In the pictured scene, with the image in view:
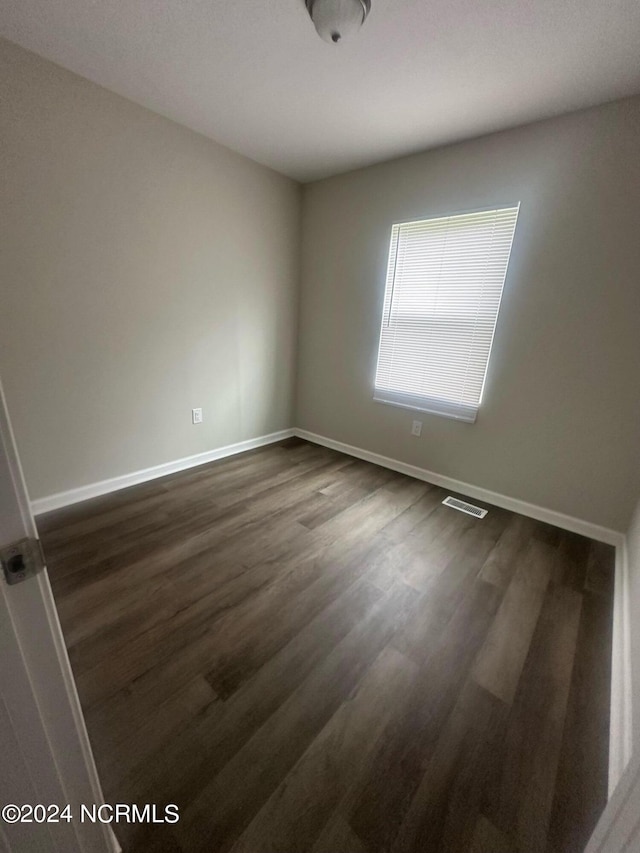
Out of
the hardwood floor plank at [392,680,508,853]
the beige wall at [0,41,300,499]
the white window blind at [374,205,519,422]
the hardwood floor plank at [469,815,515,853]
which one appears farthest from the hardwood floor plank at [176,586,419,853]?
the beige wall at [0,41,300,499]

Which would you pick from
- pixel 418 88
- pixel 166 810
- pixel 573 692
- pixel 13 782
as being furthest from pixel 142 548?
pixel 418 88

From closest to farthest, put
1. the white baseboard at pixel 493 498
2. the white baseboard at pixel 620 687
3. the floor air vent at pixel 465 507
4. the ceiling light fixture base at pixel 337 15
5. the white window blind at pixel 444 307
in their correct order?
the white baseboard at pixel 620 687, the ceiling light fixture base at pixel 337 15, the white baseboard at pixel 493 498, the white window blind at pixel 444 307, the floor air vent at pixel 465 507

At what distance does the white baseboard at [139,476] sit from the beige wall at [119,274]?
0.19 feet

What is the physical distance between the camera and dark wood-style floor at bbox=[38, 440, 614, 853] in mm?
872

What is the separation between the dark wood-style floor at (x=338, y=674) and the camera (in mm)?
872

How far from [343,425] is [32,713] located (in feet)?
9.40

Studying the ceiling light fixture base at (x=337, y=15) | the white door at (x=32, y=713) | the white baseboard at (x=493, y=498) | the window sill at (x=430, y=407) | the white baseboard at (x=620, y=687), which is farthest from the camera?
the window sill at (x=430, y=407)

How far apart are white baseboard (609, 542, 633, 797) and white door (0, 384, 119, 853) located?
1.34m

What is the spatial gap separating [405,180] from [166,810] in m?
3.42

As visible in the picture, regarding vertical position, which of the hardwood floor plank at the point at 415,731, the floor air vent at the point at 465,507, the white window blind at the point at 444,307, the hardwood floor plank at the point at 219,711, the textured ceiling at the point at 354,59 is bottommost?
the hardwood floor plank at the point at 415,731

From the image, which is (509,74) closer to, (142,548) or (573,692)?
(573,692)

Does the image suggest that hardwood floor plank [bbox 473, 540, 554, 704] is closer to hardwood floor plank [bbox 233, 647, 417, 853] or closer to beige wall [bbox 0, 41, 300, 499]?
hardwood floor plank [bbox 233, 647, 417, 853]

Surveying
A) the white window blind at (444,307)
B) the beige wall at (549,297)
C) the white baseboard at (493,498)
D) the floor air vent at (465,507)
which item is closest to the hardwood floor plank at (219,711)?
the floor air vent at (465,507)

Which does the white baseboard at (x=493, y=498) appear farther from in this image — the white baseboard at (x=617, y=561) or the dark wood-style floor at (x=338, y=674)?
the dark wood-style floor at (x=338, y=674)
